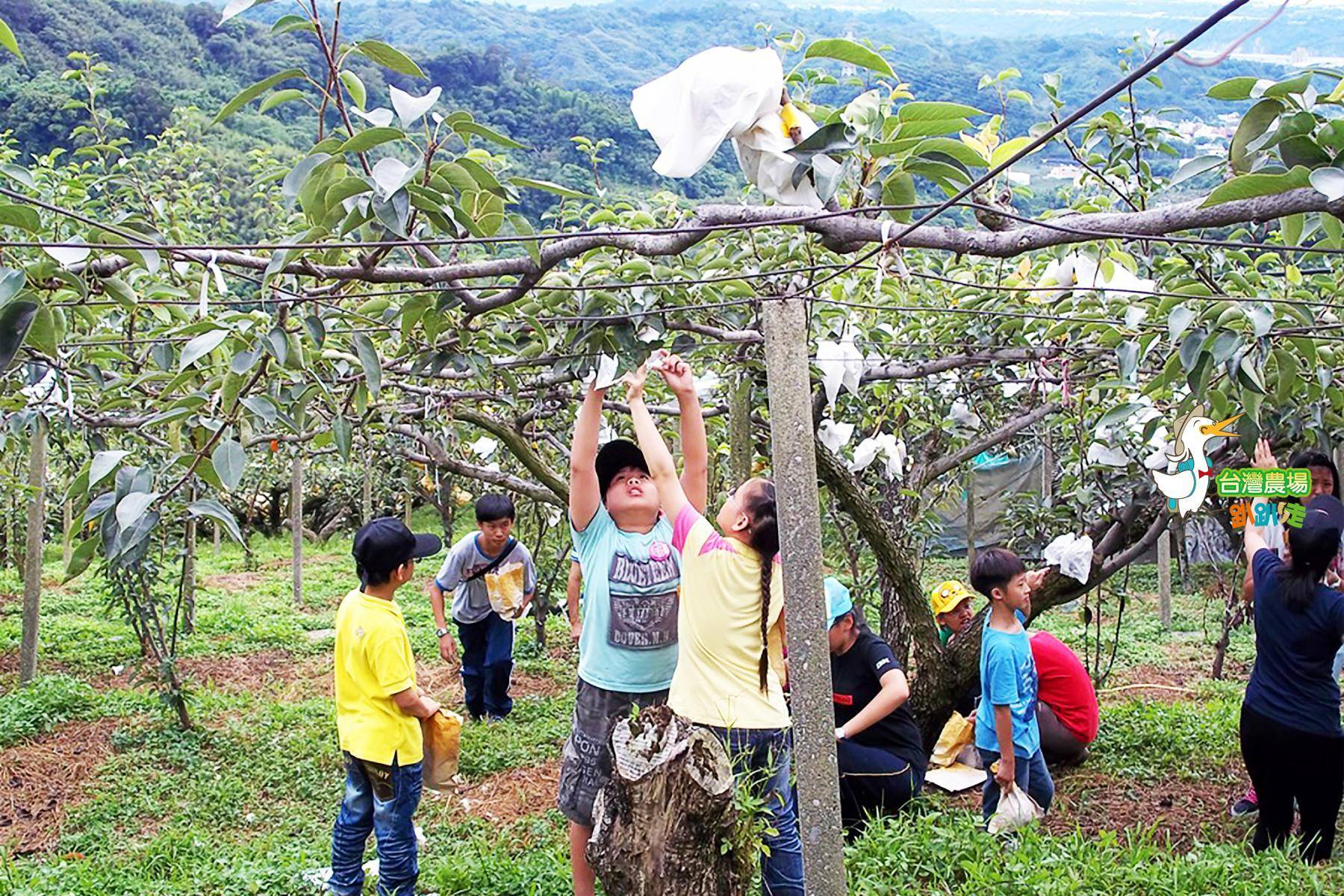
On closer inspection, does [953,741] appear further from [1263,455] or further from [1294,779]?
[1263,455]

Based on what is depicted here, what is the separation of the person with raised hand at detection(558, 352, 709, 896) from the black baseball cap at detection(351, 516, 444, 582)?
1.83ft

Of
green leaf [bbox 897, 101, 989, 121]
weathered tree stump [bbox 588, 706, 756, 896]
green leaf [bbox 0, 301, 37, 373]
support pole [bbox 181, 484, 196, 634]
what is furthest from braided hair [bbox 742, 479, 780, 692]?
support pole [bbox 181, 484, 196, 634]

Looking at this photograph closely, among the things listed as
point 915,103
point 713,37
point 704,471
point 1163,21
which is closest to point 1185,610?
point 1163,21

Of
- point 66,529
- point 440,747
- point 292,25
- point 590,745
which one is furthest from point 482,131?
point 66,529

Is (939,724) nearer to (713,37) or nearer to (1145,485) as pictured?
(1145,485)

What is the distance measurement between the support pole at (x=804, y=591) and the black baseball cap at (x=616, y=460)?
1.95ft

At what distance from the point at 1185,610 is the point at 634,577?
7310mm

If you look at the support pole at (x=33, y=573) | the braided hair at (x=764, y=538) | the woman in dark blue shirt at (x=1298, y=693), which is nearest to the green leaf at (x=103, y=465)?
the braided hair at (x=764, y=538)

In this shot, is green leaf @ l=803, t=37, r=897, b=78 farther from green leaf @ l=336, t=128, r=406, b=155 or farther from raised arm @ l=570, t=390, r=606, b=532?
raised arm @ l=570, t=390, r=606, b=532

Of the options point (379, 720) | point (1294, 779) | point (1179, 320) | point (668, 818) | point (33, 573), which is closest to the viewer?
point (668, 818)

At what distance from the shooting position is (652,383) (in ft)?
16.1

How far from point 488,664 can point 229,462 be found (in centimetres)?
373

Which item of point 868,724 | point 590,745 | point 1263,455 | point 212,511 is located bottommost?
point 868,724

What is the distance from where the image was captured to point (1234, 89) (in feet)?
5.09
